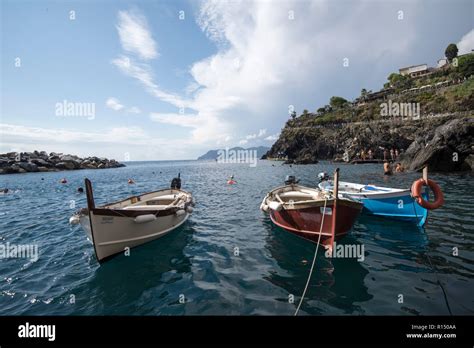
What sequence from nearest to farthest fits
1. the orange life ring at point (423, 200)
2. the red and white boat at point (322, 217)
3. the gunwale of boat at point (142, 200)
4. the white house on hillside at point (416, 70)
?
the red and white boat at point (322, 217), the orange life ring at point (423, 200), the gunwale of boat at point (142, 200), the white house on hillside at point (416, 70)

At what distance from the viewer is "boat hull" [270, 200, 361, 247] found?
836 centimetres

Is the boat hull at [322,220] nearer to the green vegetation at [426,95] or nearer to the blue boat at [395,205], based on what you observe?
the blue boat at [395,205]

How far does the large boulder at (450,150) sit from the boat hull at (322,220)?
1415 inches

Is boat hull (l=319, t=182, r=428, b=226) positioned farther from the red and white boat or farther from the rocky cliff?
the rocky cliff

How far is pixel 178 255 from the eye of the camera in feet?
29.9

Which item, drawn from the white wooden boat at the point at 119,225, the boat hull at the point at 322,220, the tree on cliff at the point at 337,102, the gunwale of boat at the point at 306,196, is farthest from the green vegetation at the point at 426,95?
the white wooden boat at the point at 119,225

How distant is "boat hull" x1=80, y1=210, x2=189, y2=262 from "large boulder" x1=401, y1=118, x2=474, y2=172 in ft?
137

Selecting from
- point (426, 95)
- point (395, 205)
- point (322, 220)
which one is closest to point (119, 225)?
point (322, 220)

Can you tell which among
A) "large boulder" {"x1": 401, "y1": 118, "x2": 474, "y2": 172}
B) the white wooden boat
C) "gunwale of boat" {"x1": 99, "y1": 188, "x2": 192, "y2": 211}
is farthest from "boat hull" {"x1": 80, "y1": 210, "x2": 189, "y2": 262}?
"large boulder" {"x1": 401, "y1": 118, "x2": 474, "y2": 172}

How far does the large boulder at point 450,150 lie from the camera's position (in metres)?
33.1

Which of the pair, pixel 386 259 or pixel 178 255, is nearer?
pixel 386 259
